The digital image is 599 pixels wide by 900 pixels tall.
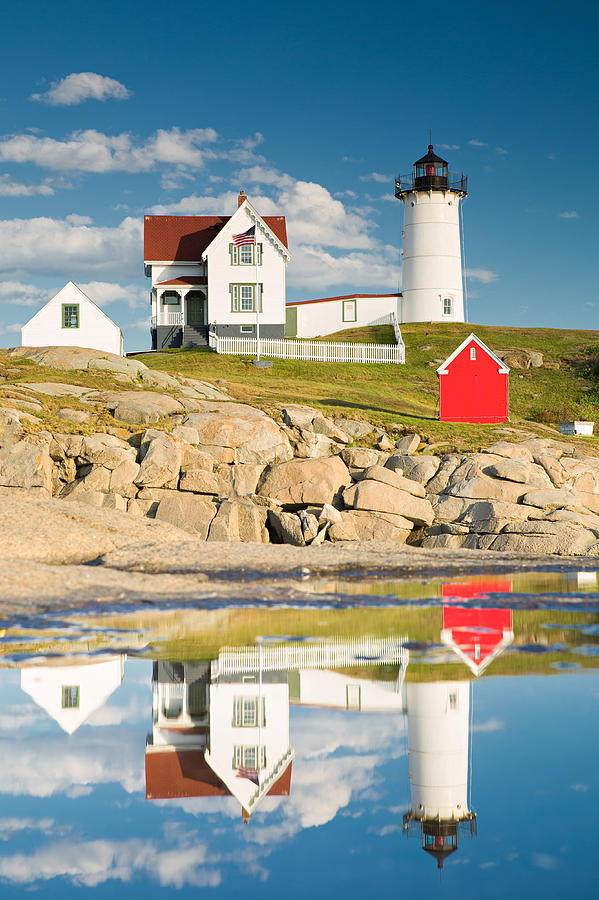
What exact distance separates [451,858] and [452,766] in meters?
1.06

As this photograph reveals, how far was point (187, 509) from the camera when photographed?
792 inches

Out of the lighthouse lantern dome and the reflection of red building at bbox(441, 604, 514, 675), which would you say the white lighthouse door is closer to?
the reflection of red building at bbox(441, 604, 514, 675)

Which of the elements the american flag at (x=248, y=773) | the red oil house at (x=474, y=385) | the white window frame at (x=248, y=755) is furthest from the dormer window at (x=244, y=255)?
the american flag at (x=248, y=773)

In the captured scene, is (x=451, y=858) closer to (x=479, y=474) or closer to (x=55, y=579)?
(x=55, y=579)

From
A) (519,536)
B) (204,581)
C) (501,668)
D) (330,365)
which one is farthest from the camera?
(330,365)

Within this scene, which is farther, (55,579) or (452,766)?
(55,579)

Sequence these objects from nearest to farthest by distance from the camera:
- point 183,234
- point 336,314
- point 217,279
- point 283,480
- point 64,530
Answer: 1. point 64,530
2. point 283,480
3. point 217,279
4. point 183,234
5. point 336,314

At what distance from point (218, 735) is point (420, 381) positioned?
37.7m

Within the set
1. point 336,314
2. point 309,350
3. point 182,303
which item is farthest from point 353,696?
point 336,314

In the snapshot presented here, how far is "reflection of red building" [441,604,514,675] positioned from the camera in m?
8.34

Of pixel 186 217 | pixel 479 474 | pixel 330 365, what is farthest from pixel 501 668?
pixel 186 217

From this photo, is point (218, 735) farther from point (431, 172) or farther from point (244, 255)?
point (431, 172)

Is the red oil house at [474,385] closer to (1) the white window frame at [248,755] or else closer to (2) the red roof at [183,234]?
(2) the red roof at [183,234]

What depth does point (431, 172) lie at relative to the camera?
184 ft
